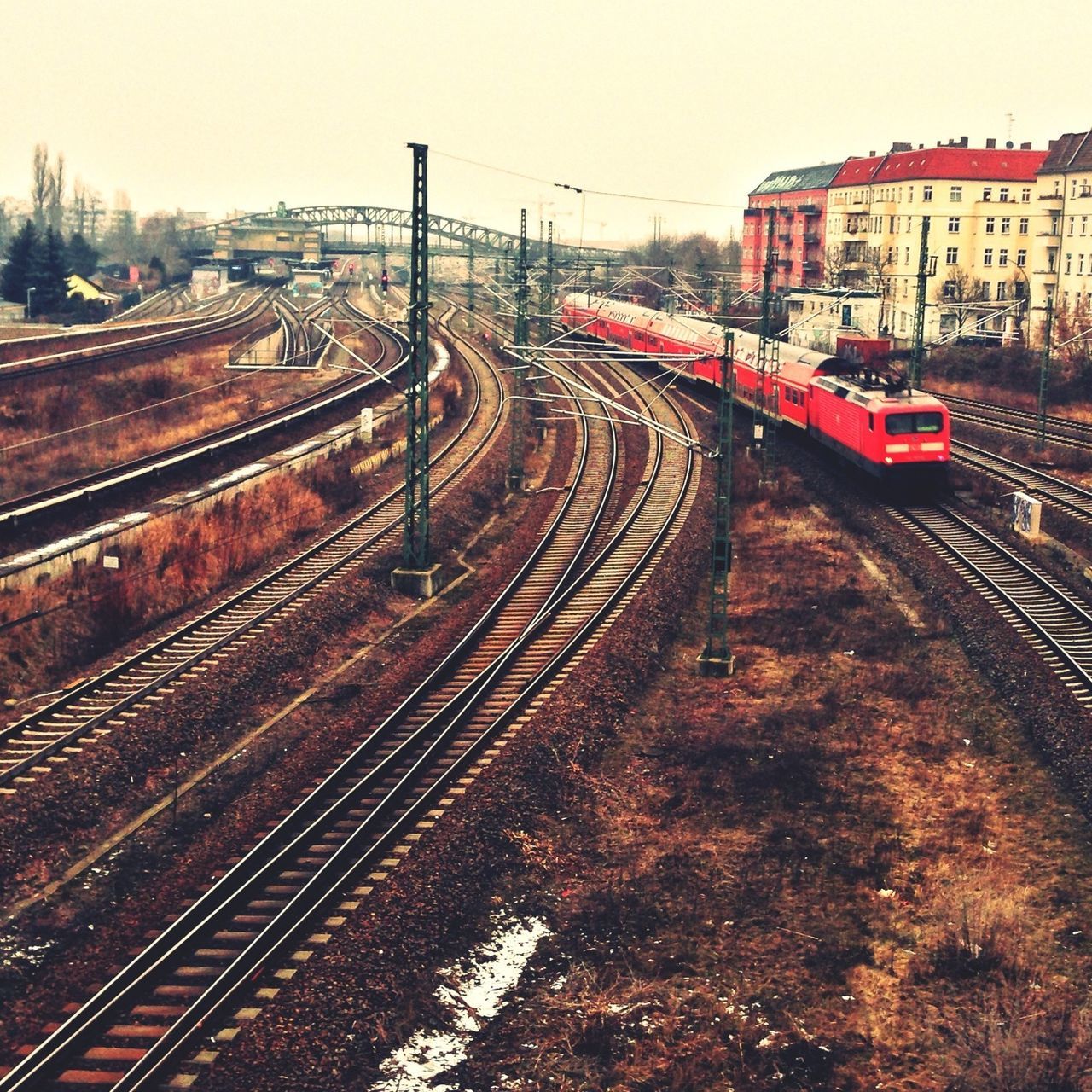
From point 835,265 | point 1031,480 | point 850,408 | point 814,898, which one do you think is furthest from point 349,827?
point 835,265

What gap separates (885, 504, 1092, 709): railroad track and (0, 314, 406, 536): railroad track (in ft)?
68.2

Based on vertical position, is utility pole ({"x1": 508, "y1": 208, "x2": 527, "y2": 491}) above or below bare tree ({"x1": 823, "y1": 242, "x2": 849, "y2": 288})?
below

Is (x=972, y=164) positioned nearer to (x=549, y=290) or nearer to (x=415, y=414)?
(x=549, y=290)

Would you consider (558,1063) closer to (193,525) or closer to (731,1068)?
(731,1068)

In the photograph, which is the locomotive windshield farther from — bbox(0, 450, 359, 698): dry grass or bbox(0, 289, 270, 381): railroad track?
bbox(0, 289, 270, 381): railroad track

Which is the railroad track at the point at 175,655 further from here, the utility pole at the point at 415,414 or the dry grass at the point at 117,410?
the dry grass at the point at 117,410

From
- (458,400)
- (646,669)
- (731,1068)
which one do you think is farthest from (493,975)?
(458,400)

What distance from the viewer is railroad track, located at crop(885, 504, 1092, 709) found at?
23062mm

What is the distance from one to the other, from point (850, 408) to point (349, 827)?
75.6 ft

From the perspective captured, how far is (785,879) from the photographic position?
16734 mm

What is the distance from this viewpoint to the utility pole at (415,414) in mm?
26438

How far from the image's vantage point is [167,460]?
39.0 meters

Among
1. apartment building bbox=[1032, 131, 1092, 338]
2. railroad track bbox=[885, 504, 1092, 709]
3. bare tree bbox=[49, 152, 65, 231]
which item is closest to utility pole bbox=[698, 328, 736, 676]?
railroad track bbox=[885, 504, 1092, 709]

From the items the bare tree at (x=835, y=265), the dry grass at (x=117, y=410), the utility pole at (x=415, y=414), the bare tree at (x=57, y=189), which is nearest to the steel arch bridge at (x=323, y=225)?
the bare tree at (x=57, y=189)
